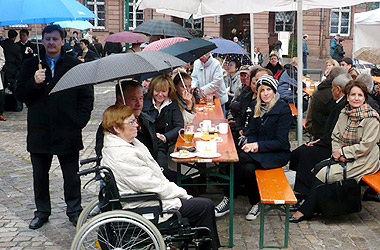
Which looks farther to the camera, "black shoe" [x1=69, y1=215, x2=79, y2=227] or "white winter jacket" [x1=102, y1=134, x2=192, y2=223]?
"black shoe" [x1=69, y1=215, x2=79, y2=227]

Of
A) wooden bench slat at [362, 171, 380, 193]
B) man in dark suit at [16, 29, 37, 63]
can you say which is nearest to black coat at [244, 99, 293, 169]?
wooden bench slat at [362, 171, 380, 193]

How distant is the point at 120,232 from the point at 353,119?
298 cm

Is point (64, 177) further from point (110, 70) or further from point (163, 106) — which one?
point (110, 70)

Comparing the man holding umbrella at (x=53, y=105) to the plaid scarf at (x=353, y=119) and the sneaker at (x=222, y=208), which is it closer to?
the sneaker at (x=222, y=208)

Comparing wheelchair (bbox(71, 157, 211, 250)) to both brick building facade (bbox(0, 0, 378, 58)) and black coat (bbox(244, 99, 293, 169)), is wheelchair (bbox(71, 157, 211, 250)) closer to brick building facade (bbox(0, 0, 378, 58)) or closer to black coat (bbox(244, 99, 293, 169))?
black coat (bbox(244, 99, 293, 169))

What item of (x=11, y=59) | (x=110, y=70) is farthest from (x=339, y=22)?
(x=110, y=70)

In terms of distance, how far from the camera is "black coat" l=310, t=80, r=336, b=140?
21.9 ft

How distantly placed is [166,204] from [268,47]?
100 feet

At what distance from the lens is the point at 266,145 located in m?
5.55

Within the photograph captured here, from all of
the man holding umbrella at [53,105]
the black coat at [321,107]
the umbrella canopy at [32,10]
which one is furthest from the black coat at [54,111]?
the black coat at [321,107]

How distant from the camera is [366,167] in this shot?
5.46 meters

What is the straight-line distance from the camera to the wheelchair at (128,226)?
365 cm

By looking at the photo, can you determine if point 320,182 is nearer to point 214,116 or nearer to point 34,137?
point 214,116

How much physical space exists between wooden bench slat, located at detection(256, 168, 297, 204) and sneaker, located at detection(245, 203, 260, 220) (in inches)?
16.6
